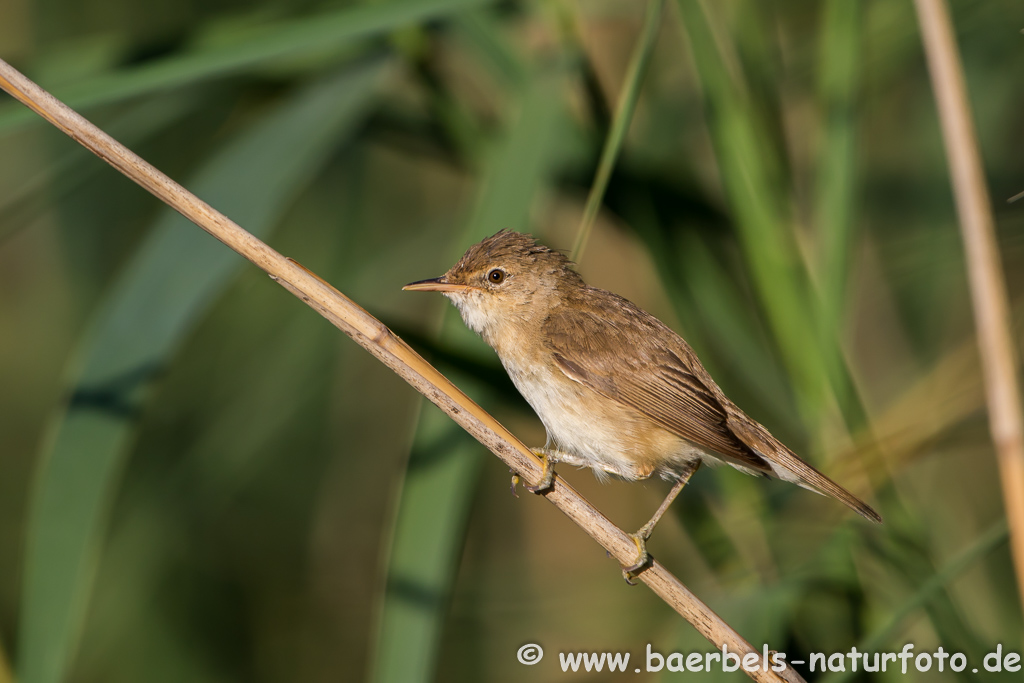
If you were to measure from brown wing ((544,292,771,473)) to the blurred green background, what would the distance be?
0.48 ft

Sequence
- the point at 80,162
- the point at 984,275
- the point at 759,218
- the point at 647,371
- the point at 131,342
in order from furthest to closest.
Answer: the point at 80,162, the point at 647,371, the point at 759,218, the point at 131,342, the point at 984,275

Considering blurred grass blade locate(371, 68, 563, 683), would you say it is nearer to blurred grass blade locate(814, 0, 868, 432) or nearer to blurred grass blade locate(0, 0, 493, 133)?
blurred grass blade locate(0, 0, 493, 133)

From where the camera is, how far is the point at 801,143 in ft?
13.0

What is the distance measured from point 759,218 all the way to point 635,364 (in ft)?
1.83

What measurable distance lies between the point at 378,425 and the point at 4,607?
183cm

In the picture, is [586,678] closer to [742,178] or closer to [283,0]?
[742,178]

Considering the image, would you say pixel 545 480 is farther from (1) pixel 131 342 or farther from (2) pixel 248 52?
(2) pixel 248 52

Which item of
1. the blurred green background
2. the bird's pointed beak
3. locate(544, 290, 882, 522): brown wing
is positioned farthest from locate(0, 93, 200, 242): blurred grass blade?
locate(544, 290, 882, 522): brown wing

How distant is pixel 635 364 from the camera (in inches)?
98.0

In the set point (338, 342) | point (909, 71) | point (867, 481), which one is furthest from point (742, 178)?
point (338, 342)

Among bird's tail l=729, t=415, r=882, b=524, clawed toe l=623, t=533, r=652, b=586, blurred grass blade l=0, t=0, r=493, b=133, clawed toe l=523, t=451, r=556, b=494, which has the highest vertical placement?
blurred grass blade l=0, t=0, r=493, b=133

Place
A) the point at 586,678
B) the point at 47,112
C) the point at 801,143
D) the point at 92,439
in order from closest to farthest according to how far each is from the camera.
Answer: the point at 47,112
the point at 92,439
the point at 586,678
the point at 801,143

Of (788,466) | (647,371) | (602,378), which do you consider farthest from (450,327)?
(788,466)

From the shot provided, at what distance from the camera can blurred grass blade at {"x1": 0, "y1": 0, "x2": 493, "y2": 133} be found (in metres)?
2.05
